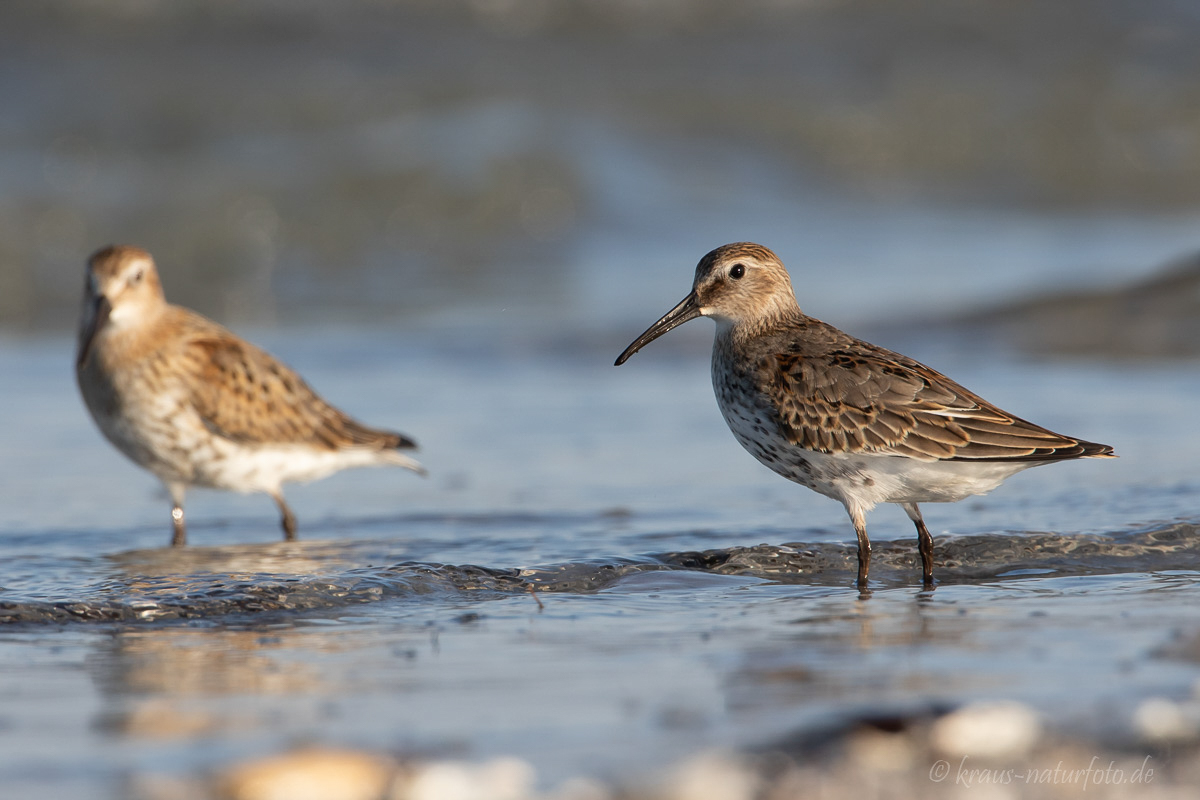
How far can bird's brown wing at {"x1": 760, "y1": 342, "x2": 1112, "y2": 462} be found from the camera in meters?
5.58

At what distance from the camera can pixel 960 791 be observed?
3.35m

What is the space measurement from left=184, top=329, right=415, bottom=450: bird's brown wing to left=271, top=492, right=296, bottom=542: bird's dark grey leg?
0.32 meters

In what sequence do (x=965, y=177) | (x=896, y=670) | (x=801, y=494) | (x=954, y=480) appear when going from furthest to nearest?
(x=965, y=177), (x=801, y=494), (x=954, y=480), (x=896, y=670)

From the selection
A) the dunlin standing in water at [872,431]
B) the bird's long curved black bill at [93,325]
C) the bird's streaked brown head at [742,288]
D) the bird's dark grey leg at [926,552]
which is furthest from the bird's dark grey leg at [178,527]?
the bird's dark grey leg at [926,552]

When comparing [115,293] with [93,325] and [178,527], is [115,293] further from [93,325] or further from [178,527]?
[178,527]

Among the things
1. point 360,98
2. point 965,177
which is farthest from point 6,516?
point 965,177

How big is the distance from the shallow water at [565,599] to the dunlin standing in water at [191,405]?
0.29 m

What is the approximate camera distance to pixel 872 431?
5633 mm

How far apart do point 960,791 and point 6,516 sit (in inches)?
207

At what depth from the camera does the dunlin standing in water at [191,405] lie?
287 inches

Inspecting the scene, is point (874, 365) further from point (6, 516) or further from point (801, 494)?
point (6, 516)

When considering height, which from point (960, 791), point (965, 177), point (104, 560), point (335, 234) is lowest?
point (960, 791)

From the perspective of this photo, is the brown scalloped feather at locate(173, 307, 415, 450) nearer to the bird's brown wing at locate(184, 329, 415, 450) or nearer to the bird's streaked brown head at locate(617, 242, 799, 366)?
the bird's brown wing at locate(184, 329, 415, 450)

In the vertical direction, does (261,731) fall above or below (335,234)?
below
